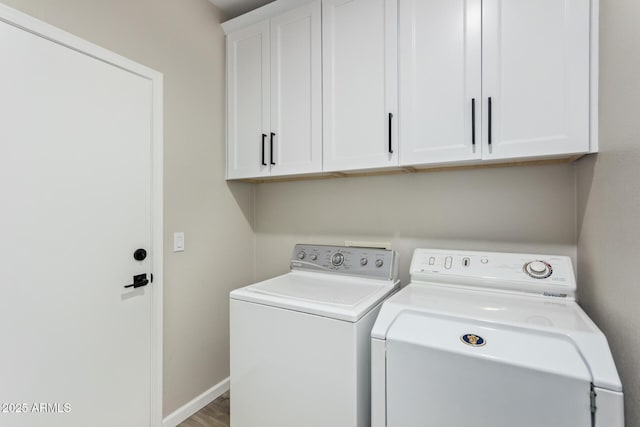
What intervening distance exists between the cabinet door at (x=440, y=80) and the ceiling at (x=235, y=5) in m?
1.06

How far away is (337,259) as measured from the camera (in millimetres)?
1831

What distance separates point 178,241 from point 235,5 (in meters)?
1.62

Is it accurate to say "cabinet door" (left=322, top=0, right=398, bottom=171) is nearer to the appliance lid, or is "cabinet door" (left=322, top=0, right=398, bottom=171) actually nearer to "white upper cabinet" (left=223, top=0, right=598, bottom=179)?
"white upper cabinet" (left=223, top=0, right=598, bottom=179)

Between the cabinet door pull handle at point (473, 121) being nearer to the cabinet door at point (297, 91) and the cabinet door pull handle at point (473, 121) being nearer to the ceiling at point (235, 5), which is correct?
the cabinet door at point (297, 91)

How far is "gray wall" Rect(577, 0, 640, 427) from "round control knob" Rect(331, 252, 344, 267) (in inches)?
45.3

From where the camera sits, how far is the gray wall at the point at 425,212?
4.98 feet

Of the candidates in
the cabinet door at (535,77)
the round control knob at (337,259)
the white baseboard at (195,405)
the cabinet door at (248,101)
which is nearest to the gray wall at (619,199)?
the cabinet door at (535,77)

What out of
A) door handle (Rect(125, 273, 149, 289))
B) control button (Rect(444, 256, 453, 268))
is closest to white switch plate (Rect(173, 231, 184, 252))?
door handle (Rect(125, 273, 149, 289))

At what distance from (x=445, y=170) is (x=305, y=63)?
103 centimetres

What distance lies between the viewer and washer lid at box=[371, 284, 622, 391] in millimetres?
900

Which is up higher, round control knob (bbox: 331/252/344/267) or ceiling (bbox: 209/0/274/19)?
ceiling (bbox: 209/0/274/19)

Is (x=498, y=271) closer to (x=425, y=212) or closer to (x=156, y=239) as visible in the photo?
(x=425, y=212)

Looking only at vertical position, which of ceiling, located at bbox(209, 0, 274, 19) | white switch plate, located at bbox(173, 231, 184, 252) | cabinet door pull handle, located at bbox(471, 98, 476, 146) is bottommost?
white switch plate, located at bbox(173, 231, 184, 252)

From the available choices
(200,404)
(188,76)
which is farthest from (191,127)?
(200,404)
